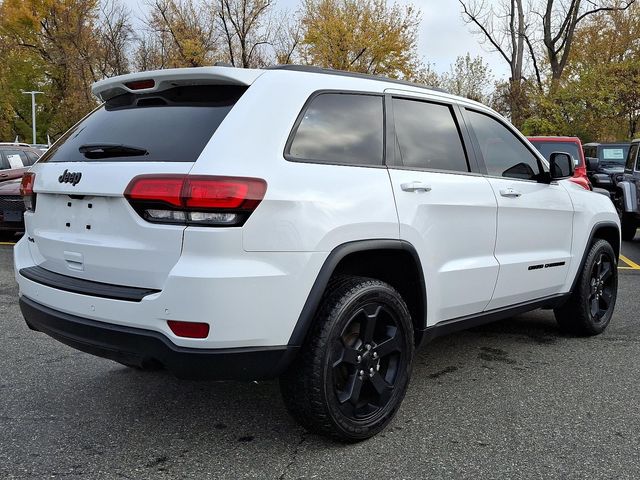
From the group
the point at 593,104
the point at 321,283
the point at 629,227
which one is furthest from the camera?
the point at 593,104

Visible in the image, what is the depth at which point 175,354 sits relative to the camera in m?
2.48

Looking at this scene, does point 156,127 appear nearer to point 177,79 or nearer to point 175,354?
point 177,79

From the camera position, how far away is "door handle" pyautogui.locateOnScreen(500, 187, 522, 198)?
382 centimetres

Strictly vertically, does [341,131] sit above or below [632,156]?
A: above

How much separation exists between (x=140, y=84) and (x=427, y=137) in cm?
160

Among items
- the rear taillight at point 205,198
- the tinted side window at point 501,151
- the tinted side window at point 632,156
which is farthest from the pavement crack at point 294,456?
the tinted side window at point 632,156

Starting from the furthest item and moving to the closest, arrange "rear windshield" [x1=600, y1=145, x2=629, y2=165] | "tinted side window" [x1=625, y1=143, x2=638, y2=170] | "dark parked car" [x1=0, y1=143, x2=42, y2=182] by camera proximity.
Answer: "rear windshield" [x1=600, y1=145, x2=629, y2=165]
"tinted side window" [x1=625, y1=143, x2=638, y2=170]
"dark parked car" [x1=0, y1=143, x2=42, y2=182]

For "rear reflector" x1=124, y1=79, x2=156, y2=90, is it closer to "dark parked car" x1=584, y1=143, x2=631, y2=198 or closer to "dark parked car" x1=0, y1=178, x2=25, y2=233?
"dark parked car" x1=0, y1=178, x2=25, y2=233

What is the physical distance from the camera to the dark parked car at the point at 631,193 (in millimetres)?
9962

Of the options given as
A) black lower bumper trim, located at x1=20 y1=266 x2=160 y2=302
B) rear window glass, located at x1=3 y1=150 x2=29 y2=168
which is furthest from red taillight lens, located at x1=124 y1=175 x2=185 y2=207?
rear window glass, located at x1=3 y1=150 x2=29 y2=168

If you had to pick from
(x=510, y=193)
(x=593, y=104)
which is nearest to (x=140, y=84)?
(x=510, y=193)

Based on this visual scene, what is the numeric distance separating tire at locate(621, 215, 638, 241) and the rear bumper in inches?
372

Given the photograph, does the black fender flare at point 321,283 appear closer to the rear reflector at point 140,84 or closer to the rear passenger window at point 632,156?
the rear reflector at point 140,84

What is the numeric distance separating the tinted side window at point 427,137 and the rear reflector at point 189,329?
144 cm
